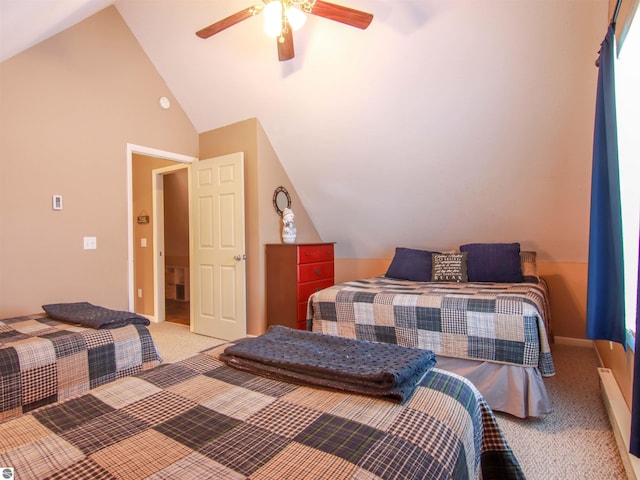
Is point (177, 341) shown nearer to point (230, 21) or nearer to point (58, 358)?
point (58, 358)

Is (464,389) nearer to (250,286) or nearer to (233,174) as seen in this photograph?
(250,286)

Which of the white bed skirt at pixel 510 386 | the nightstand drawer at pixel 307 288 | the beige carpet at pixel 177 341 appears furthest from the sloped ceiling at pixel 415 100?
the beige carpet at pixel 177 341

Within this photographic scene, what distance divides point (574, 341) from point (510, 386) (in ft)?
6.00

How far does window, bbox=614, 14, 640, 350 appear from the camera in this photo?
1.79 meters

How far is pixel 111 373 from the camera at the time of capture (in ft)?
5.95

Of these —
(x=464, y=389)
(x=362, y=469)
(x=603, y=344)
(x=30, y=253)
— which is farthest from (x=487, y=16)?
(x=30, y=253)

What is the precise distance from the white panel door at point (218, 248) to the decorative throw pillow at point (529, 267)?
8.59ft

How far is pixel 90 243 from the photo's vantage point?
118 inches

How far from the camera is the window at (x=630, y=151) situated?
179 centimetres

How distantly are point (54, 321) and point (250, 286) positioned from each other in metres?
1.75

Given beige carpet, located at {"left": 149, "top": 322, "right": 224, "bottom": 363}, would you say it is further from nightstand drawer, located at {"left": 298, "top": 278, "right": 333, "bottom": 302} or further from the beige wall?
nightstand drawer, located at {"left": 298, "top": 278, "right": 333, "bottom": 302}

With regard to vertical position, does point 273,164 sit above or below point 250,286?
above

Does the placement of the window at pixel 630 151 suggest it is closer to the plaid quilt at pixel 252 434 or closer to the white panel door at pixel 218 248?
the plaid quilt at pixel 252 434

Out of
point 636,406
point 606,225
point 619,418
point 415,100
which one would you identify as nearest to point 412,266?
point 415,100
